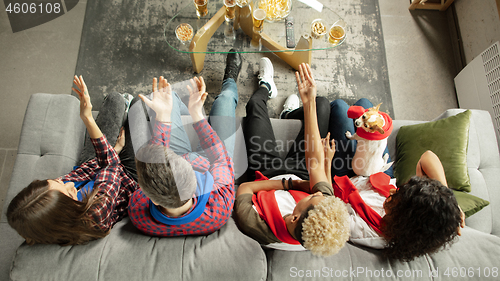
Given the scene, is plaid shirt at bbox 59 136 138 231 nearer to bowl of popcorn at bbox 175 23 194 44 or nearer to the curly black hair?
bowl of popcorn at bbox 175 23 194 44

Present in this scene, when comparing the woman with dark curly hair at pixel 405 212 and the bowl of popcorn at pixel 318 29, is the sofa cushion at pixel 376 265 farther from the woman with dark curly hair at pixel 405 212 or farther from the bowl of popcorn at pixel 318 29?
the bowl of popcorn at pixel 318 29

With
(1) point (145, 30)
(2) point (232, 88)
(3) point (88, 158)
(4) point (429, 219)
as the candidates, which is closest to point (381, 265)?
(4) point (429, 219)

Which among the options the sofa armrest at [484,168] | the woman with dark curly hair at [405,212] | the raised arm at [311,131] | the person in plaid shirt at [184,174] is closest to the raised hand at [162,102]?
the person in plaid shirt at [184,174]

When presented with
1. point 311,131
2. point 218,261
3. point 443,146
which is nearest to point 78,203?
point 218,261

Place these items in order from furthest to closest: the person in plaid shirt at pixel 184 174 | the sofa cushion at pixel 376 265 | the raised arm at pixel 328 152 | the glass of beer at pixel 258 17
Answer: the glass of beer at pixel 258 17, the raised arm at pixel 328 152, the sofa cushion at pixel 376 265, the person in plaid shirt at pixel 184 174

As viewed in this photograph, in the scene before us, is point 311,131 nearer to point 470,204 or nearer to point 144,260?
point 470,204

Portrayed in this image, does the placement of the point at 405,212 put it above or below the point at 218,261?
above

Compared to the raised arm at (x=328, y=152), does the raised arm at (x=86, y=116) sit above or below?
above

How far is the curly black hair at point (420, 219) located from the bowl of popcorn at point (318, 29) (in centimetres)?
119

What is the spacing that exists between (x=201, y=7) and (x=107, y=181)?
1.29 meters

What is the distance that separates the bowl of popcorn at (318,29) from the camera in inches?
71.5

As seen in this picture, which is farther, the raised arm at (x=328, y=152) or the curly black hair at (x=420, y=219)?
the raised arm at (x=328, y=152)

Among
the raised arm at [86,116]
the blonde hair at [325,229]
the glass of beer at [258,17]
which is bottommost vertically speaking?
the blonde hair at [325,229]

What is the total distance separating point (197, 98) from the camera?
4.66ft
